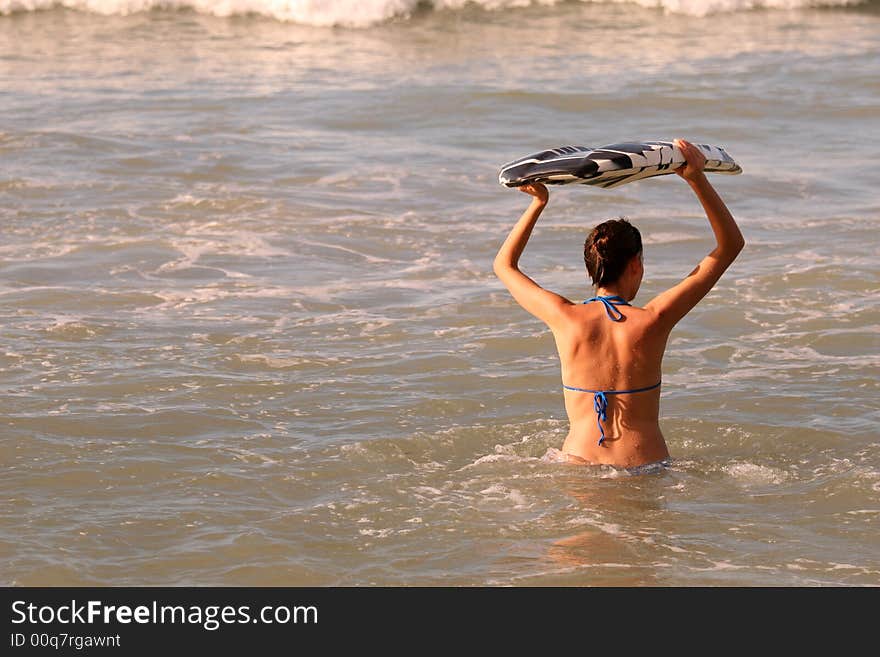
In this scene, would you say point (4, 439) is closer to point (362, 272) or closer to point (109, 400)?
point (109, 400)

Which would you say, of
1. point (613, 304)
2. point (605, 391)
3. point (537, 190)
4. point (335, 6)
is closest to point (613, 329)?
point (613, 304)

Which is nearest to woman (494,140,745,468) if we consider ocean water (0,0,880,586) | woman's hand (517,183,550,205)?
woman's hand (517,183,550,205)

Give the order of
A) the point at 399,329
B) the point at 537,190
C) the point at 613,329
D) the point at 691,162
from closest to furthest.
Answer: the point at 691,162, the point at 537,190, the point at 613,329, the point at 399,329

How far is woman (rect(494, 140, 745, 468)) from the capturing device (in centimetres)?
577

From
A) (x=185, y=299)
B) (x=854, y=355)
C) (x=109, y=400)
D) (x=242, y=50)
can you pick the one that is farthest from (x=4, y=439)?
(x=242, y=50)

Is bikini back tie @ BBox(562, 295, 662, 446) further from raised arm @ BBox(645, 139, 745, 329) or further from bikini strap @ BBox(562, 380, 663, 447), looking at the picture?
raised arm @ BBox(645, 139, 745, 329)

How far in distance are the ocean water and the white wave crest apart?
127 inches

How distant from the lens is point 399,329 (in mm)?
8641

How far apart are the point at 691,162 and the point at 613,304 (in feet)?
2.26

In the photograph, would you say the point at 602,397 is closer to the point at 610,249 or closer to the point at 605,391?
the point at 605,391

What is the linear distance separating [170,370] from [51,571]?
2.57 metres

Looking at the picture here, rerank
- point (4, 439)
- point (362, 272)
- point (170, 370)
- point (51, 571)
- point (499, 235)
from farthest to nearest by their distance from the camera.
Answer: point (499, 235), point (362, 272), point (170, 370), point (4, 439), point (51, 571)

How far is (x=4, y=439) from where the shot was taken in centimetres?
673

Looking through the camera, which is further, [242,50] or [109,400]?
[242,50]
